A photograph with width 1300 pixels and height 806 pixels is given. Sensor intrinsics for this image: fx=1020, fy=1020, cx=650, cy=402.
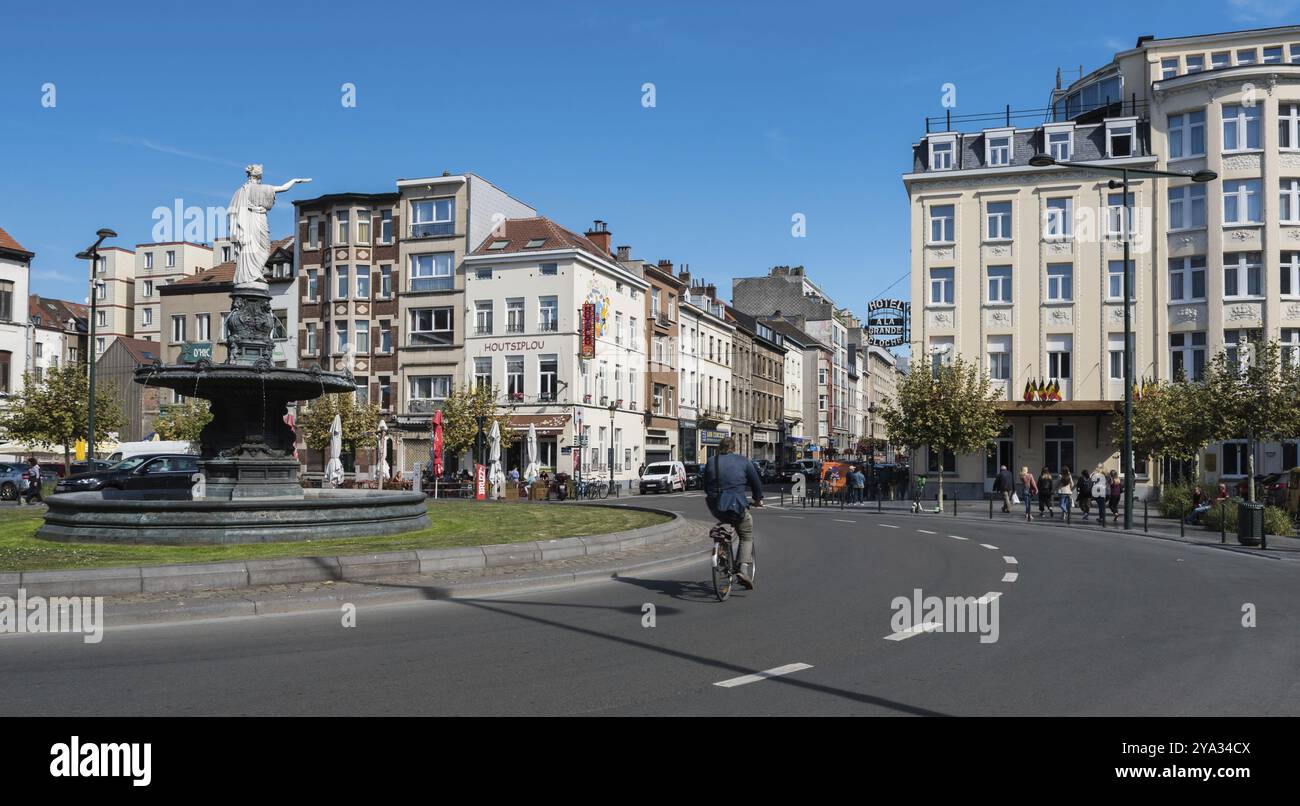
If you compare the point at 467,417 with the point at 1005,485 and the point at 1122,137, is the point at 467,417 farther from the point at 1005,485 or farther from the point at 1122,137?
the point at 1122,137

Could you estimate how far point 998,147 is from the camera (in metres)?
45.1

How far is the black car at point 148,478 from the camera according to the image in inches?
980

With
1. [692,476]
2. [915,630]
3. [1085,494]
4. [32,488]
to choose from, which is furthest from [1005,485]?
[32,488]

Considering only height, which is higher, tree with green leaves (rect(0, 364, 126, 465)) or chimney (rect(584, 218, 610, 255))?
chimney (rect(584, 218, 610, 255))

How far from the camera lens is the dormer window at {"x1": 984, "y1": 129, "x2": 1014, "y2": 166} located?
4481 centimetres

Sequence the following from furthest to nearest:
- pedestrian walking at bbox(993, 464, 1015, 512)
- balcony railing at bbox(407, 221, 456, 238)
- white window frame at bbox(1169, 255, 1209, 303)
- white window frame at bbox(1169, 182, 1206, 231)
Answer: balcony railing at bbox(407, 221, 456, 238) → white window frame at bbox(1169, 255, 1209, 303) → white window frame at bbox(1169, 182, 1206, 231) → pedestrian walking at bbox(993, 464, 1015, 512)

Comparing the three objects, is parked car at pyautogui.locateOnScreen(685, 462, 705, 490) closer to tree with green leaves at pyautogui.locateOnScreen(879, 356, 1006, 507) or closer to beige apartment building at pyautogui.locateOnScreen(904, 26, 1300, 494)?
beige apartment building at pyautogui.locateOnScreen(904, 26, 1300, 494)

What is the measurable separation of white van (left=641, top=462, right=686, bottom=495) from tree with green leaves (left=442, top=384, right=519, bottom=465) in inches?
284

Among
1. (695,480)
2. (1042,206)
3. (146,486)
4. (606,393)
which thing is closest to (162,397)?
(606,393)

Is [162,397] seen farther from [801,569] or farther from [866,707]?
[866,707]

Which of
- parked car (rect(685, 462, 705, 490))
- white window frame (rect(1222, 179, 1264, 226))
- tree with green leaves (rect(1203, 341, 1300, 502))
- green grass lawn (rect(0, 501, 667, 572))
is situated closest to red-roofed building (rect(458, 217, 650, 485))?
parked car (rect(685, 462, 705, 490))

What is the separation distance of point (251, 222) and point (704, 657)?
1560 centimetres
